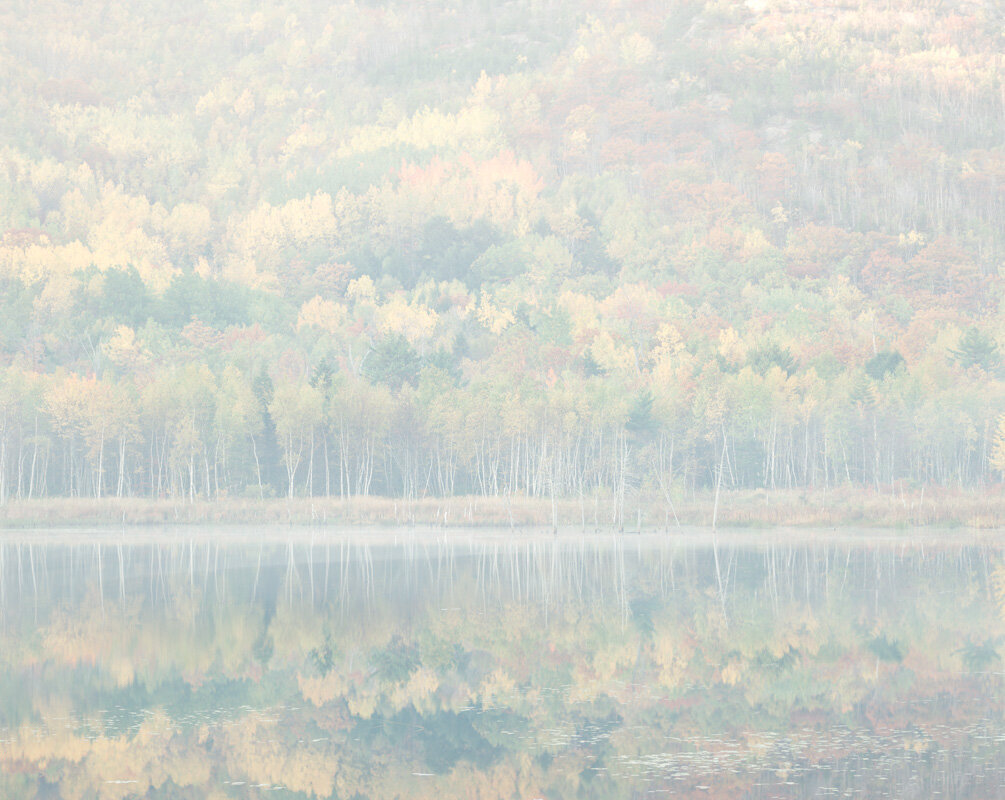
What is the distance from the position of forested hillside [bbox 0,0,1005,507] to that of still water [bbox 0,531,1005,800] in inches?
1249

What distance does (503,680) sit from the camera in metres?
31.9

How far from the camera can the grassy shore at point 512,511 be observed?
76438mm

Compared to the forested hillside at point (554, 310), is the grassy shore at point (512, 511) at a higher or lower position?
lower

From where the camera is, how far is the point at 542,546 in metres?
67.2

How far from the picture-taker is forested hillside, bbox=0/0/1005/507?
86625 millimetres

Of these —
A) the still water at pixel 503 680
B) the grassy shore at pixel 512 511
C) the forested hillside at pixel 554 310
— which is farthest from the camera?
the forested hillside at pixel 554 310

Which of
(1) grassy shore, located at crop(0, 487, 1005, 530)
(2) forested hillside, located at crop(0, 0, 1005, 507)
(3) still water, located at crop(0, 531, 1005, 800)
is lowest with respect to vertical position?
(1) grassy shore, located at crop(0, 487, 1005, 530)

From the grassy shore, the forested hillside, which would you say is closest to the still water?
the grassy shore

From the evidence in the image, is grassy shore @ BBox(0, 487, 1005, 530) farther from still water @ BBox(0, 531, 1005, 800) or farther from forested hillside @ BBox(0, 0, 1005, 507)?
still water @ BBox(0, 531, 1005, 800)

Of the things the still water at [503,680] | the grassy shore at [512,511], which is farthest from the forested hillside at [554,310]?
the still water at [503,680]

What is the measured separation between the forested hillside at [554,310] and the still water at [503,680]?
104 ft

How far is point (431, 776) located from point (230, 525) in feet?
190

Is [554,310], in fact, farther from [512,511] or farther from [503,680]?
[503,680]

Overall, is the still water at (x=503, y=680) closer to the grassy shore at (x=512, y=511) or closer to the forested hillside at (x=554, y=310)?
the grassy shore at (x=512, y=511)
